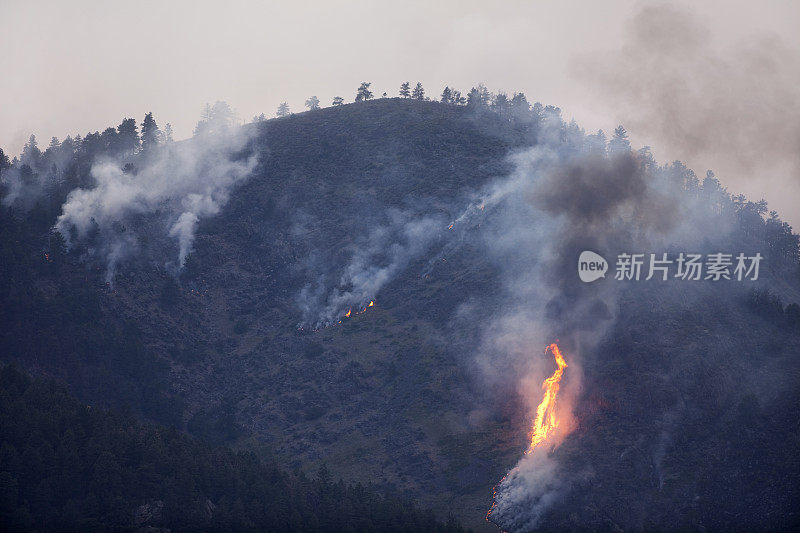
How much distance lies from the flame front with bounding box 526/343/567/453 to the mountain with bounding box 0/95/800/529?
1572 mm

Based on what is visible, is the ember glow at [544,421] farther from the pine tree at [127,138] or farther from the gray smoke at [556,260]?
the pine tree at [127,138]

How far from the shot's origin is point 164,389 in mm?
135250

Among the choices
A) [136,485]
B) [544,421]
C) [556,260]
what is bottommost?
[136,485]

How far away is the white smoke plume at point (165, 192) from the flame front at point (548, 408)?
7176 centimetres

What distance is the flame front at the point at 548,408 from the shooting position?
117562mm
